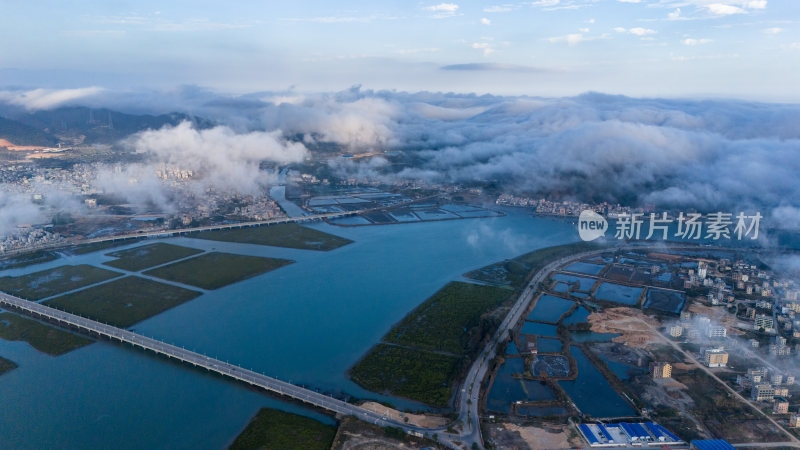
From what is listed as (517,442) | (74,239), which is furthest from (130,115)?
(517,442)

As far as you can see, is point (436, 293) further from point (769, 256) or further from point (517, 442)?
point (769, 256)

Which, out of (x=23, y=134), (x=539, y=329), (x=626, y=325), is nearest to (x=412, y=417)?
(x=539, y=329)

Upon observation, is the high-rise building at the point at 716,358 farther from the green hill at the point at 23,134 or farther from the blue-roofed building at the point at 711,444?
the green hill at the point at 23,134

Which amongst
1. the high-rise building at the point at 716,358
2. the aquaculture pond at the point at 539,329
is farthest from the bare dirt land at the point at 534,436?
the high-rise building at the point at 716,358

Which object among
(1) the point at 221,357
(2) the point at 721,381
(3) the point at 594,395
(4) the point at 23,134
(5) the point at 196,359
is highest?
(4) the point at 23,134

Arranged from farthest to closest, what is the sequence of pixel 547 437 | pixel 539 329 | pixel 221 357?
pixel 539 329
pixel 221 357
pixel 547 437

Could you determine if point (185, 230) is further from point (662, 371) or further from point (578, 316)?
point (662, 371)

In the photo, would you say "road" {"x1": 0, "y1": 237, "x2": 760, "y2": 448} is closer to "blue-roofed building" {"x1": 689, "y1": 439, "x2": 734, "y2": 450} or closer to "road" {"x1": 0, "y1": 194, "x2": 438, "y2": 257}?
"blue-roofed building" {"x1": 689, "y1": 439, "x2": 734, "y2": 450}
